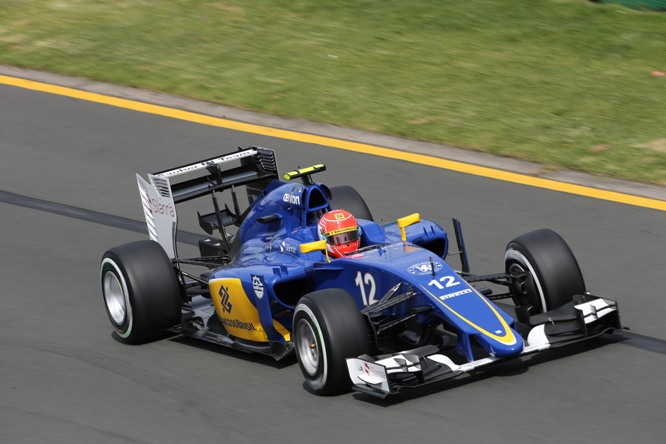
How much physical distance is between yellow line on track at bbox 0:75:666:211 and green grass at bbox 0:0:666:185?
0.41 meters

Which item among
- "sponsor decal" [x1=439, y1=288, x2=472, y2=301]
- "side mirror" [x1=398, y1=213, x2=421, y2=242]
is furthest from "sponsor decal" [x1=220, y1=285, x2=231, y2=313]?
"sponsor decal" [x1=439, y1=288, x2=472, y2=301]

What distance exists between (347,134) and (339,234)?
5.09 m

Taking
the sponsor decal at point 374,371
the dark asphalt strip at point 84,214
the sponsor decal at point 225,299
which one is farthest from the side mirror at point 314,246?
the dark asphalt strip at point 84,214

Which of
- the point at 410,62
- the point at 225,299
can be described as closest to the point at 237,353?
the point at 225,299

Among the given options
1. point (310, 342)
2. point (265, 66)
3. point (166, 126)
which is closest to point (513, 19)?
point (265, 66)

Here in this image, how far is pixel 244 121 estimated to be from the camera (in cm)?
1430

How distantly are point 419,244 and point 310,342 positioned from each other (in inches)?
52.7

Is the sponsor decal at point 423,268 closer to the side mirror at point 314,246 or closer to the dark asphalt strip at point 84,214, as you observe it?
the side mirror at point 314,246

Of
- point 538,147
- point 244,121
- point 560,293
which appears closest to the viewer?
point 560,293

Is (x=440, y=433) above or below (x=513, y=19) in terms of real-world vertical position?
below

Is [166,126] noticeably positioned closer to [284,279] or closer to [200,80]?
[200,80]

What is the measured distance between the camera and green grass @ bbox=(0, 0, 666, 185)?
44.1 feet

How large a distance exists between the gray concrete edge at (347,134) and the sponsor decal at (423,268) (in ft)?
14.0

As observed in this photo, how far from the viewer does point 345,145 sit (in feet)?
44.4
